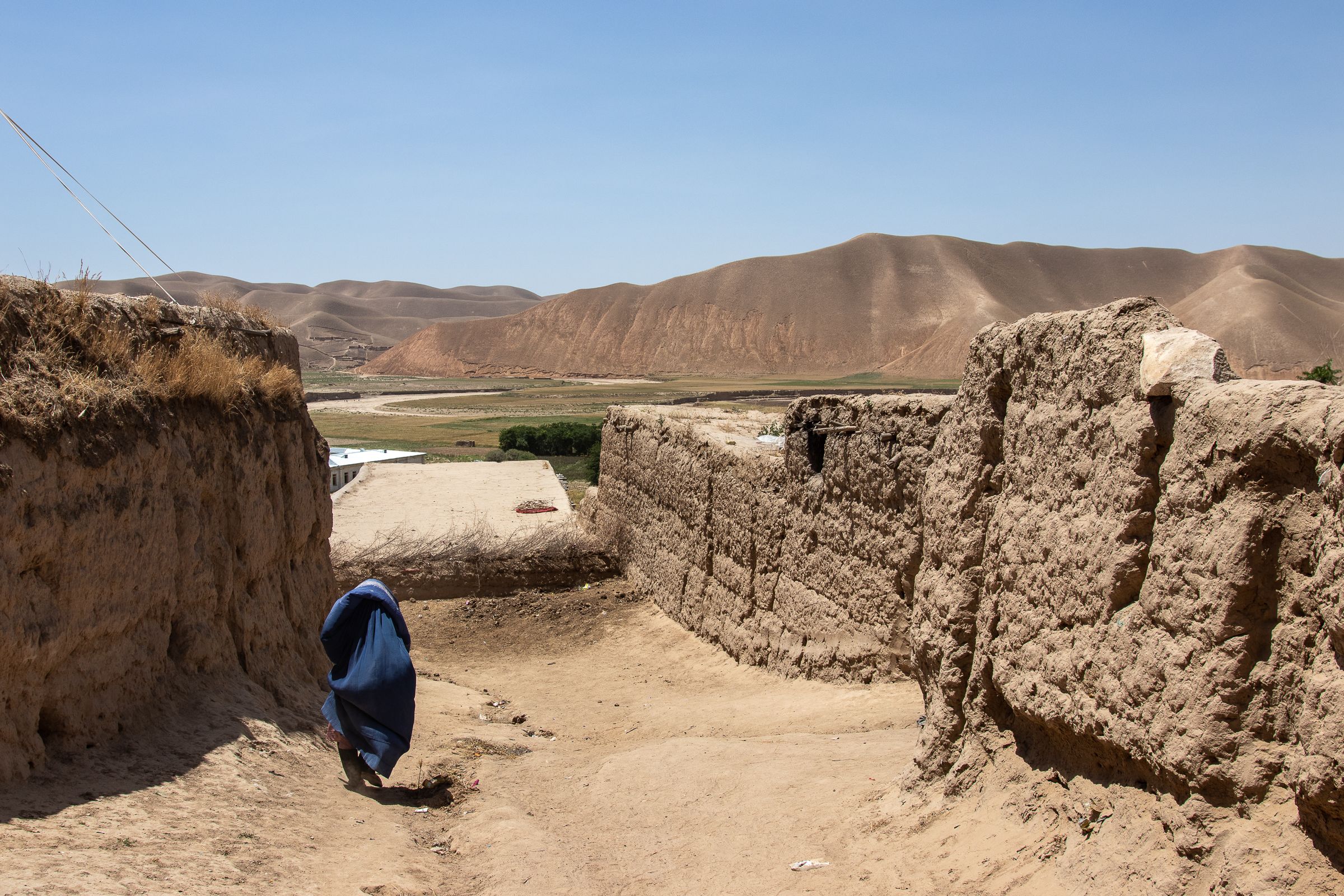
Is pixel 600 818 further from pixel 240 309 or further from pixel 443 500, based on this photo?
pixel 443 500

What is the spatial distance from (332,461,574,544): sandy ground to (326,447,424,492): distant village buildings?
142 centimetres

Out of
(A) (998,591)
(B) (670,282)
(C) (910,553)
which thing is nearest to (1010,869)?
(A) (998,591)

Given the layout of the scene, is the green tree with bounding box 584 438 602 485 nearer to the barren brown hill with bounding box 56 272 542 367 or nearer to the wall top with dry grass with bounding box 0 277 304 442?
the wall top with dry grass with bounding box 0 277 304 442

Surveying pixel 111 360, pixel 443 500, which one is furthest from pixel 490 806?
pixel 443 500

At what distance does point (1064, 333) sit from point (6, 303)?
4.82 meters

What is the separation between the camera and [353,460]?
80.2 ft

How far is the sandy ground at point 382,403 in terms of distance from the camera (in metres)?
60.5

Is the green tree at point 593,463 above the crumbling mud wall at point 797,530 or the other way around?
the other way around

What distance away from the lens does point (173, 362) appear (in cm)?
603

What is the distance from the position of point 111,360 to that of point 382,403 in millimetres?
65017

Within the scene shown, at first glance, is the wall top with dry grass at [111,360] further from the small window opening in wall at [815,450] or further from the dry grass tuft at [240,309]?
the small window opening in wall at [815,450]

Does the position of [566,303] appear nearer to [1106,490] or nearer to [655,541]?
[655,541]

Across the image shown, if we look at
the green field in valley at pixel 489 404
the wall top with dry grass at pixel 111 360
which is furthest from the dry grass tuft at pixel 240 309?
the green field in valley at pixel 489 404

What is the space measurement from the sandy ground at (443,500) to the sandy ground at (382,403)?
123 feet
